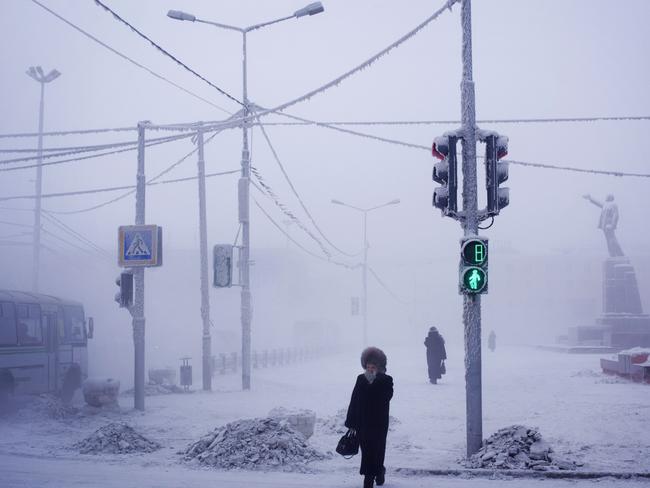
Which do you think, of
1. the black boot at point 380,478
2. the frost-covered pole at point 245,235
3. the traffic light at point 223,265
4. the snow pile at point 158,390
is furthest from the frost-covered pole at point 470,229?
the snow pile at point 158,390

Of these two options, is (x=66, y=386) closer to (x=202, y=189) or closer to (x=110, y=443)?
(x=202, y=189)

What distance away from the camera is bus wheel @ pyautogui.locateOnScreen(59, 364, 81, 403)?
18.9 metres

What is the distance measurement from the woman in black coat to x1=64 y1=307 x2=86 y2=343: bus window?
45.2 ft

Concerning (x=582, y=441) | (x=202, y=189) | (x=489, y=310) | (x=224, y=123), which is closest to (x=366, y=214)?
(x=202, y=189)

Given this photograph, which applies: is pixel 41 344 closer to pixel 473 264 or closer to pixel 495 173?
pixel 473 264

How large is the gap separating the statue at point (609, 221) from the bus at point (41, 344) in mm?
30458

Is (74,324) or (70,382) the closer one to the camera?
(70,382)

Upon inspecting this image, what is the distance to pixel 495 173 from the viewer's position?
945 cm

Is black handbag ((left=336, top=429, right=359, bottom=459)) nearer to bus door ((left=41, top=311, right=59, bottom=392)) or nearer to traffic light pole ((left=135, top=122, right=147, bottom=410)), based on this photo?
traffic light pole ((left=135, top=122, right=147, bottom=410))

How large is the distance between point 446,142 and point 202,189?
13295 mm

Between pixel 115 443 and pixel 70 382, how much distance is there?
908cm

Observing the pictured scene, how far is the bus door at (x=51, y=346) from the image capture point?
17719 millimetres

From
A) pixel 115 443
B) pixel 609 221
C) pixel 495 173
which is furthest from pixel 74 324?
pixel 609 221

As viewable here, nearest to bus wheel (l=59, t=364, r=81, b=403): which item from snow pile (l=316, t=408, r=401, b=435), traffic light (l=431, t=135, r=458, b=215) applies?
snow pile (l=316, t=408, r=401, b=435)
